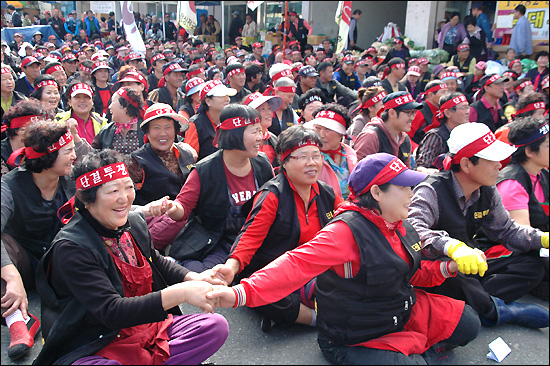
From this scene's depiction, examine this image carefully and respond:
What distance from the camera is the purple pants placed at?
2557 millimetres

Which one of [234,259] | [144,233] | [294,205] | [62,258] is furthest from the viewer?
[294,205]

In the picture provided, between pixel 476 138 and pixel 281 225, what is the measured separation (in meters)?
1.52

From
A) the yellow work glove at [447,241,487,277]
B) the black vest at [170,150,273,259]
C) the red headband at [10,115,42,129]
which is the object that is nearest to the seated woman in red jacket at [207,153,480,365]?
the yellow work glove at [447,241,487,277]

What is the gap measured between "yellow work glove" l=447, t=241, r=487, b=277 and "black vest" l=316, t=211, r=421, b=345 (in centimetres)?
24

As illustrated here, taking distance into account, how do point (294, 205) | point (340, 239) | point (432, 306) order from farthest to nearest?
point (294, 205) → point (432, 306) → point (340, 239)

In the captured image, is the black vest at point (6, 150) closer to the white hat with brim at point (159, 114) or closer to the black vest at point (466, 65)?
the white hat with brim at point (159, 114)

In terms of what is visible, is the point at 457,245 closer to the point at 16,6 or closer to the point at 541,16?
the point at 541,16

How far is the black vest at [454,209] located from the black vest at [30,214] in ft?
9.41

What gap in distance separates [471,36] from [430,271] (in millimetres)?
12073

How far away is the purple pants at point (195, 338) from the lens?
2557 mm

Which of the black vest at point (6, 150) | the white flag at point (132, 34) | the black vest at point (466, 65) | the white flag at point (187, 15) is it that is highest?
the white flag at point (187, 15)

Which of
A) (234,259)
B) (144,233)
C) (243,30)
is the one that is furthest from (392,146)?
(243,30)

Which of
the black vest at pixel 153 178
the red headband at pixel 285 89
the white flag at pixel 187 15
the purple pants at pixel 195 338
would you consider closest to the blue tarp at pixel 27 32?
the white flag at pixel 187 15

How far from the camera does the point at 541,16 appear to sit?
40.9ft
